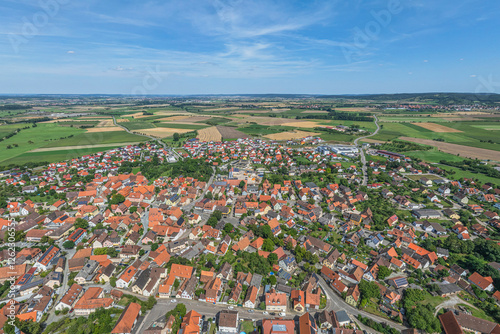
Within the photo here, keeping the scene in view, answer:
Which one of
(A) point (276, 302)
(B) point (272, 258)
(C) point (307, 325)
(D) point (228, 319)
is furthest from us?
(B) point (272, 258)

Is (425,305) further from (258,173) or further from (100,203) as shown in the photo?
(100,203)

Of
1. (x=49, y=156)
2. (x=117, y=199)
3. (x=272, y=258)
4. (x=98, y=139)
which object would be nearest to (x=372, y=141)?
(x=272, y=258)

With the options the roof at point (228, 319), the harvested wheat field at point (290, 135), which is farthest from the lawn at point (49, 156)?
the roof at point (228, 319)

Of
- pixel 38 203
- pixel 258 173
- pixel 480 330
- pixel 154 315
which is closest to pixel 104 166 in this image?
pixel 38 203

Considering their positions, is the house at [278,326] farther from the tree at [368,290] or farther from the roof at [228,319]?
the tree at [368,290]

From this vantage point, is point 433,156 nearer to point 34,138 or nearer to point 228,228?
point 228,228

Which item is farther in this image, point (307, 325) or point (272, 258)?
point (272, 258)

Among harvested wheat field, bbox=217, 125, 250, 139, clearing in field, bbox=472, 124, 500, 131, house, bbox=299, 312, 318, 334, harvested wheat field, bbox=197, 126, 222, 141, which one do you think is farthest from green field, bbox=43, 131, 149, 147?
clearing in field, bbox=472, 124, 500, 131

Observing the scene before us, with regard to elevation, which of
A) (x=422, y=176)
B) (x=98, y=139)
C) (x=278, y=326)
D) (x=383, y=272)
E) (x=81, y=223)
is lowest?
(x=383, y=272)

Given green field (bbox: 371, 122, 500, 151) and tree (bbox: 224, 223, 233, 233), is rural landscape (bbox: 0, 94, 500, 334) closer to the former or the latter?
tree (bbox: 224, 223, 233, 233)
